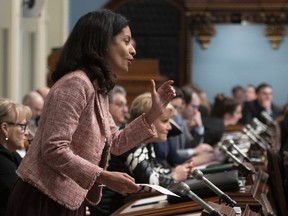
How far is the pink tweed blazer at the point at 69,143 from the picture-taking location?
131 inches

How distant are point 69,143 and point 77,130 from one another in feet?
0.30

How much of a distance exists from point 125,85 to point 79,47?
8.32 m

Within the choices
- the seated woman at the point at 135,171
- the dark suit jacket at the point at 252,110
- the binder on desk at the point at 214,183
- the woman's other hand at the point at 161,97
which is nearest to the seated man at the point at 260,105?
the dark suit jacket at the point at 252,110

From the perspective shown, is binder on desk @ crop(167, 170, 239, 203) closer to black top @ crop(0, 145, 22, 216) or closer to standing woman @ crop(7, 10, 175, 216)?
black top @ crop(0, 145, 22, 216)

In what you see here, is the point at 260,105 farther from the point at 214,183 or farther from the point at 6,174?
the point at 6,174

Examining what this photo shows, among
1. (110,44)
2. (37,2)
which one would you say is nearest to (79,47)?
(110,44)

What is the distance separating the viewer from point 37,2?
11172 mm

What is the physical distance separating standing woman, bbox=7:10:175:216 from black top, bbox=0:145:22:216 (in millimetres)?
887

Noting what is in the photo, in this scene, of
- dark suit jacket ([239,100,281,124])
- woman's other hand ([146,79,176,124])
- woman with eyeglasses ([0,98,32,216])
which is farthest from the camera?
dark suit jacket ([239,100,281,124])

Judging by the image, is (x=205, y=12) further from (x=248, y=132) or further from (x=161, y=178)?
(x=161, y=178)

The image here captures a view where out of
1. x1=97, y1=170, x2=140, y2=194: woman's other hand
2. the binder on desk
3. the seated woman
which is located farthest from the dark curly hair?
the seated woman

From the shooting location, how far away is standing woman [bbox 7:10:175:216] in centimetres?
333

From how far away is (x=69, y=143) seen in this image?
11.0ft

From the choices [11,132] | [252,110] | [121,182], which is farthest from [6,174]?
[252,110]
